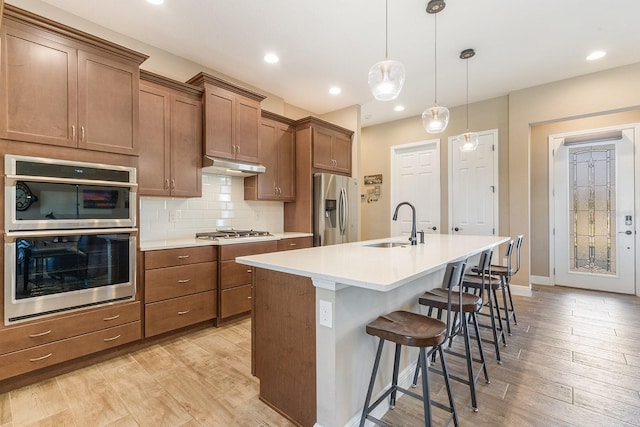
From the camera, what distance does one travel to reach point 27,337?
6.68 feet

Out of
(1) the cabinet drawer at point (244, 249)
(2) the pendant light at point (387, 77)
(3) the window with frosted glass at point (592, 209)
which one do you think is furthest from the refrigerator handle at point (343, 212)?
(3) the window with frosted glass at point (592, 209)

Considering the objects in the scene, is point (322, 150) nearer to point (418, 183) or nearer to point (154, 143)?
point (418, 183)

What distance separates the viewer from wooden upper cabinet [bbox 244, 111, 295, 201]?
400 cm

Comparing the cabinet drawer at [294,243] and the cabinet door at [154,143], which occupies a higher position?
the cabinet door at [154,143]

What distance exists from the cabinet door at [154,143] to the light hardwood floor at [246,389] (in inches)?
60.6

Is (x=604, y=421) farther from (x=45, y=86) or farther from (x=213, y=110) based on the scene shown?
(x=45, y=86)

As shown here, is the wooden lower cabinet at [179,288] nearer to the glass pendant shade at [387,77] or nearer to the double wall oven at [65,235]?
the double wall oven at [65,235]

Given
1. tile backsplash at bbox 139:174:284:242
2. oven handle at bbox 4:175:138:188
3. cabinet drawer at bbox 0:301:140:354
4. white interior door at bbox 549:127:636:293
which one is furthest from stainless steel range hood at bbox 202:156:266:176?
white interior door at bbox 549:127:636:293

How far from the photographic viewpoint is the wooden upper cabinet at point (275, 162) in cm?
400

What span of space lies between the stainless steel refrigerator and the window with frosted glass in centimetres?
345

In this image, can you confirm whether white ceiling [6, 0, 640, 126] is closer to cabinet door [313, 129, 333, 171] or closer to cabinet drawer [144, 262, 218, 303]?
cabinet door [313, 129, 333, 171]

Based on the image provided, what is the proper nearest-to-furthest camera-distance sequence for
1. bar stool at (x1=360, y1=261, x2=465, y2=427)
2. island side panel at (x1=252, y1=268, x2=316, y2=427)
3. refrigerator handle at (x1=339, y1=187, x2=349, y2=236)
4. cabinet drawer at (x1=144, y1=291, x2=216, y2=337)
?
1. bar stool at (x1=360, y1=261, x2=465, y2=427)
2. island side panel at (x1=252, y1=268, x2=316, y2=427)
3. cabinet drawer at (x1=144, y1=291, x2=216, y2=337)
4. refrigerator handle at (x1=339, y1=187, x2=349, y2=236)

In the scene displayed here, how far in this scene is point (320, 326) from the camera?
4.97 feet

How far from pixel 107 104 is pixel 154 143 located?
54cm
